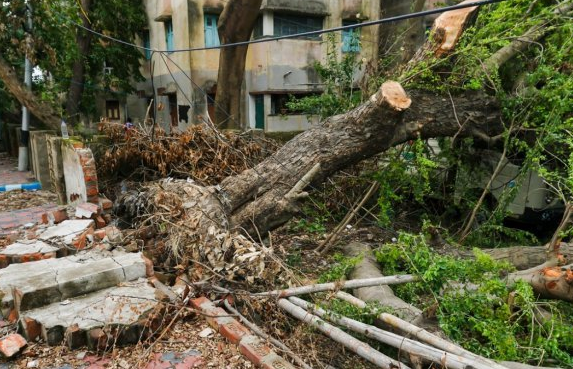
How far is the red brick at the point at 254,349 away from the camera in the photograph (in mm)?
2605

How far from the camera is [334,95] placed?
7250 millimetres

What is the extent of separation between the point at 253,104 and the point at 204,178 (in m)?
8.49

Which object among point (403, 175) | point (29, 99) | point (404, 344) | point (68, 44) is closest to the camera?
point (404, 344)

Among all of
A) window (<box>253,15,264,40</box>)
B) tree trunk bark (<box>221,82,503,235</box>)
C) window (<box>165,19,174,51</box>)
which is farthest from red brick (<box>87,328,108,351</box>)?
window (<box>165,19,174,51</box>)

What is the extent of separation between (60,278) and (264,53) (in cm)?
1113

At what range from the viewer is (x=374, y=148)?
479 centimetres

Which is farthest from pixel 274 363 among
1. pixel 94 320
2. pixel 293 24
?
pixel 293 24

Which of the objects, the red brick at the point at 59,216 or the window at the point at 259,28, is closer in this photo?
the red brick at the point at 59,216

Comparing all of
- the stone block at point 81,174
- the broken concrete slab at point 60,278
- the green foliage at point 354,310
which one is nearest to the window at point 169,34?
the stone block at point 81,174

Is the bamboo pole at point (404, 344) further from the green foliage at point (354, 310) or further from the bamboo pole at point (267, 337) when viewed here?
the bamboo pole at point (267, 337)

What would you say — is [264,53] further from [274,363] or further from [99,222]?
[274,363]

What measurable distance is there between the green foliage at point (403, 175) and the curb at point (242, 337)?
101 inches

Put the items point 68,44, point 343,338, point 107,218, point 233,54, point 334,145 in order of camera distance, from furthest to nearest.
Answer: point 68,44 < point 233,54 < point 107,218 < point 334,145 < point 343,338

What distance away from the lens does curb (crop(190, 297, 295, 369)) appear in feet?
8.38
